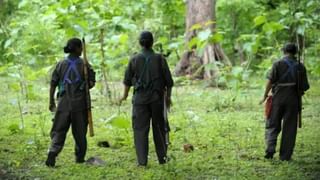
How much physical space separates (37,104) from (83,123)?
20.7 feet

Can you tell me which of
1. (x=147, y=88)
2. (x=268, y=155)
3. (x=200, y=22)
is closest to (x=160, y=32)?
(x=200, y=22)

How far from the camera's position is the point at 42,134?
9.49m

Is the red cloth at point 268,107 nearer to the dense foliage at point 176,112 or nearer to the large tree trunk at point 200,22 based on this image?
the dense foliage at point 176,112

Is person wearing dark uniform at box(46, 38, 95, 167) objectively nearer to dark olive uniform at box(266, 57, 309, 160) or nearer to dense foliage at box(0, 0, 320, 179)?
dense foliage at box(0, 0, 320, 179)

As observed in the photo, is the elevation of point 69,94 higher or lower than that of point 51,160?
higher

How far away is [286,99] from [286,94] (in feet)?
0.22

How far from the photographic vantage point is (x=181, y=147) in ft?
28.0

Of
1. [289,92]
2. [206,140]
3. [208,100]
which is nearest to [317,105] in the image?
[208,100]

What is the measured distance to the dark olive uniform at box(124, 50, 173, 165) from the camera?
707 centimetres

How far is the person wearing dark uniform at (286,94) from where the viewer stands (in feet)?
24.3

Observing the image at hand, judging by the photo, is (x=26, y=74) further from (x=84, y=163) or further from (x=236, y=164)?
(x=236, y=164)

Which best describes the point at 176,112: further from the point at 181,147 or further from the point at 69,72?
the point at 69,72

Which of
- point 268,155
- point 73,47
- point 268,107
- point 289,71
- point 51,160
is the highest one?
point 73,47

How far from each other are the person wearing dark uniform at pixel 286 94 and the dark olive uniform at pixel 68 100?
2439 millimetres
